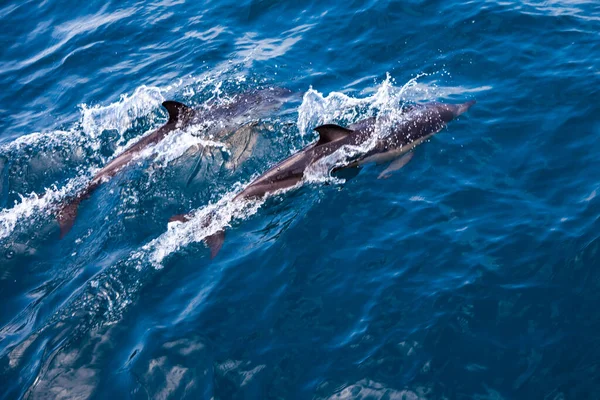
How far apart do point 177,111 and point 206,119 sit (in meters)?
0.70

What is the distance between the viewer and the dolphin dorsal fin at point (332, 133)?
33.6 feet

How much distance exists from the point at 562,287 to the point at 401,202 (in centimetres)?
277

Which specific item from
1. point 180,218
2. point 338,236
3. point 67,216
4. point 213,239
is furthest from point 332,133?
point 67,216

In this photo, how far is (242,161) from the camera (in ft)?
36.9

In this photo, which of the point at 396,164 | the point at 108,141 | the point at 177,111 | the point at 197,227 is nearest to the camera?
the point at 197,227

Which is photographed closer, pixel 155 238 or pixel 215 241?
pixel 215 241

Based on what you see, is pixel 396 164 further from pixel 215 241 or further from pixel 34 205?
pixel 34 205

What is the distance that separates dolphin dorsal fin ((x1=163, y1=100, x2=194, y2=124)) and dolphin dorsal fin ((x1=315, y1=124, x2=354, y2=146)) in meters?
3.40

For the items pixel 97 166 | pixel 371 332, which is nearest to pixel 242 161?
pixel 97 166

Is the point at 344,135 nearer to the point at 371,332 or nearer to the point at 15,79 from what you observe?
the point at 371,332

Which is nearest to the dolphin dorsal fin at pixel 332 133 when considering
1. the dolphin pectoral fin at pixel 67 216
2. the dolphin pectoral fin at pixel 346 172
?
the dolphin pectoral fin at pixel 346 172

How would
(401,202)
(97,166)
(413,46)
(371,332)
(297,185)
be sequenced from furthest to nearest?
(413,46), (97,166), (297,185), (401,202), (371,332)

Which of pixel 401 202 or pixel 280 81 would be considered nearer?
pixel 401 202

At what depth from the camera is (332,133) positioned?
34.0ft
